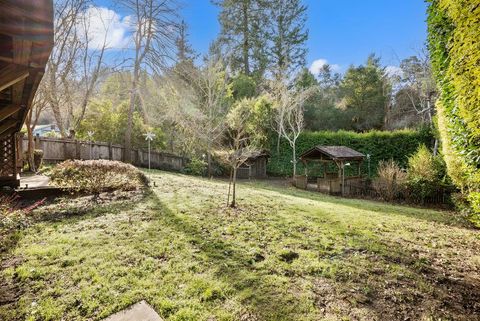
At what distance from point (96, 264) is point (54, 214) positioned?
308cm

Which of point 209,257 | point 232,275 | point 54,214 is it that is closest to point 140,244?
point 209,257

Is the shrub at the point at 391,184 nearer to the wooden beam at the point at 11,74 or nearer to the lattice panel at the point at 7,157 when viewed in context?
the wooden beam at the point at 11,74

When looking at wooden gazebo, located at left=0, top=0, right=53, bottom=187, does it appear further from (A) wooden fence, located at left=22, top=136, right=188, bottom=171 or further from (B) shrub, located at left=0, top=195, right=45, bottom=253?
(A) wooden fence, located at left=22, top=136, right=188, bottom=171

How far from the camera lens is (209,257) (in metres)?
3.84

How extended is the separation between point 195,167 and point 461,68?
15085mm

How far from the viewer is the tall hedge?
2.79 metres

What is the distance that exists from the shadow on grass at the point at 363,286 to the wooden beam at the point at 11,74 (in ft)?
11.5

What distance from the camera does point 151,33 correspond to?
48.6ft

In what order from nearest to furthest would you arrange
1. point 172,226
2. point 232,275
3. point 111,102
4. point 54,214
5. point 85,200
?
point 232,275, point 172,226, point 54,214, point 85,200, point 111,102

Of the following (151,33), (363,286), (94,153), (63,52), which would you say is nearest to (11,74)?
(363,286)

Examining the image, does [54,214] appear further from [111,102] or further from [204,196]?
[111,102]

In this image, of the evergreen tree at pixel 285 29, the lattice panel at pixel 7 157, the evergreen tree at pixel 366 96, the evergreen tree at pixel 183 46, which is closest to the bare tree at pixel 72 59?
the evergreen tree at pixel 183 46

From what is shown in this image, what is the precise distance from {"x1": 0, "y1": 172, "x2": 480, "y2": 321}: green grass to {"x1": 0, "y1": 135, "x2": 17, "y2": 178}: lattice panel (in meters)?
3.51

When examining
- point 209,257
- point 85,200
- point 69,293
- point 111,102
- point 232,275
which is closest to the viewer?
point 69,293
